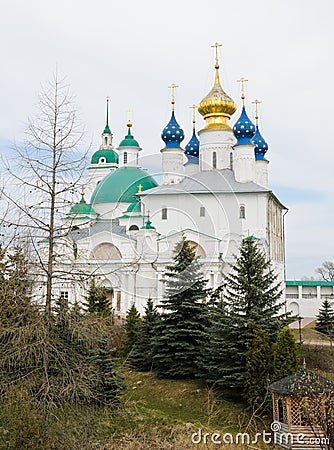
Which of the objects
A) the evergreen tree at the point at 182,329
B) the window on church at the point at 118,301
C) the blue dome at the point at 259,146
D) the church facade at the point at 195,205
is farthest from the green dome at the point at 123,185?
the evergreen tree at the point at 182,329

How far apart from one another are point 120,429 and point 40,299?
169 inches

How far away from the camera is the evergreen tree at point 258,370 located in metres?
13.0

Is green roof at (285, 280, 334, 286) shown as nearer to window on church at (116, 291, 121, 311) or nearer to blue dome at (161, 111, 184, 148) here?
blue dome at (161, 111, 184, 148)

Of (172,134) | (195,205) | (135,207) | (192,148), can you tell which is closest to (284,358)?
(195,205)

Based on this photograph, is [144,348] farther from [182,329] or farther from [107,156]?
[107,156]

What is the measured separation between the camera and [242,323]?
562 inches

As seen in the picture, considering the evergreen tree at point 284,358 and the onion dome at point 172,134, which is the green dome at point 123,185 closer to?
the onion dome at point 172,134

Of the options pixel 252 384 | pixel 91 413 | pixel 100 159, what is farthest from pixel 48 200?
pixel 100 159

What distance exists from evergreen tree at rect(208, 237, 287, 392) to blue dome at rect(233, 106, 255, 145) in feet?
58.7

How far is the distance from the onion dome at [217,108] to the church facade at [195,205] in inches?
2.4

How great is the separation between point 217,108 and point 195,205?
7.06 m

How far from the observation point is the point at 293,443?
10820mm

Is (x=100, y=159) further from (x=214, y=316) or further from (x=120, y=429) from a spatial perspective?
(x=120, y=429)

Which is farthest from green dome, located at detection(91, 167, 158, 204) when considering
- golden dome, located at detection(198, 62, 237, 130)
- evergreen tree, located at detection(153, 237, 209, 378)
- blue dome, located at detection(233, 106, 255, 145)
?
evergreen tree, located at detection(153, 237, 209, 378)
